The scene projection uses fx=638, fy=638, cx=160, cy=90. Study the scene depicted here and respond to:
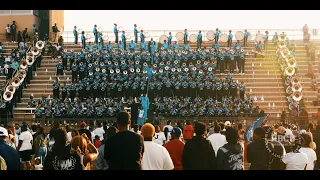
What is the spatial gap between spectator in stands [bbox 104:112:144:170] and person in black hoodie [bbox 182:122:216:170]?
3.95 ft

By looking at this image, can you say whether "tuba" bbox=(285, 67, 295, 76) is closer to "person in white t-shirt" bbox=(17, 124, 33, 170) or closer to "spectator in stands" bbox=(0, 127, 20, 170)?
"person in white t-shirt" bbox=(17, 124, 33, 170)

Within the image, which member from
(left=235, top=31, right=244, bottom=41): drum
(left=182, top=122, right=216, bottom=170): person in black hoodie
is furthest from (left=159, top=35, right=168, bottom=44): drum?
(left=182, top=122, right=216, bottom=170): person in black hoodie

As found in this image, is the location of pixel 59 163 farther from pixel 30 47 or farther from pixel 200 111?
pixel 30 47

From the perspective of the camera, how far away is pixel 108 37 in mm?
38156

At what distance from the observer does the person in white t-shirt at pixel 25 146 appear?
13.6 m

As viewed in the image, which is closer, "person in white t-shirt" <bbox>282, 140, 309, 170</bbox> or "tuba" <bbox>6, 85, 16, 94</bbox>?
"person in white t-shirt" <bbox>282, 140, 309, 170</bbox>

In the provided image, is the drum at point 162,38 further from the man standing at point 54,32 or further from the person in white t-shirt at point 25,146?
the person in white t-shirt at point 25,146

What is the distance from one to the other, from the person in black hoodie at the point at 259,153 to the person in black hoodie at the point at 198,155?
559mm

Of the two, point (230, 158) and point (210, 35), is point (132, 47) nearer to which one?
point (210, 35)

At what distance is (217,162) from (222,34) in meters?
28.6

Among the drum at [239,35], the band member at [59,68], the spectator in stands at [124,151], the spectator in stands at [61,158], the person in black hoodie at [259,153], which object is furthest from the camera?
the drum at [239,35]

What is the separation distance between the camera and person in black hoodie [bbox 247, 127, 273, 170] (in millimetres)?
8227

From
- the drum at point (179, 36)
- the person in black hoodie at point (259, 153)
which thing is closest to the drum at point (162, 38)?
the drum at point (179, 36)
